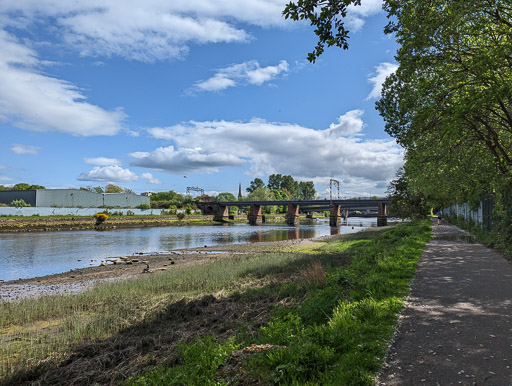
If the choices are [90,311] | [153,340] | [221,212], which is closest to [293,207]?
[221,212]

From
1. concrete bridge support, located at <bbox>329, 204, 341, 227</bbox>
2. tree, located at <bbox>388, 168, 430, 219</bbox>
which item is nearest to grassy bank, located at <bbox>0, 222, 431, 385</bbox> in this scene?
tree, located at <bbox>388, 168, 430, 219</bbox>

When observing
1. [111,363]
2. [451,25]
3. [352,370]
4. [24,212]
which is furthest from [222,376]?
[24,212]

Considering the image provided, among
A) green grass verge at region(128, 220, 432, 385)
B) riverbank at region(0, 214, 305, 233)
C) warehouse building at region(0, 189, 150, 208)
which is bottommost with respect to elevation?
riverbank at region(0, 214, 305, 233)

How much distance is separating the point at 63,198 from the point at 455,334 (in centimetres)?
10908

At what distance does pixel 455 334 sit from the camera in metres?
5.54

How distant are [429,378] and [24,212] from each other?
8328 cm

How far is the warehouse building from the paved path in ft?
320

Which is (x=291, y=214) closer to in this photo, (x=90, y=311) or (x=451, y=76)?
(x=451, y=76)

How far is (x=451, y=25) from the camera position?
10.7 m

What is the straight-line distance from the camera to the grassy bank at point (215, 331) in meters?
4.92

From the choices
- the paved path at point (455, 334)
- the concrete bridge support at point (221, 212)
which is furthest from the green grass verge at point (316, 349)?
the concrete bridge support at point (221, 212)

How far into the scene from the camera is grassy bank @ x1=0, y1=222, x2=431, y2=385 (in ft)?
16.1

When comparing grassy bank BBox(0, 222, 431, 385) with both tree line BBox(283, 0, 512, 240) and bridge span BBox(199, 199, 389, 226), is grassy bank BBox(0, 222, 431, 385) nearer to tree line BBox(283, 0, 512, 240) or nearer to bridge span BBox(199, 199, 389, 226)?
tree line BBox(283, 0, 512, 240)

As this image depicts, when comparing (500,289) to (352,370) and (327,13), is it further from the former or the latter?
(327,13)
